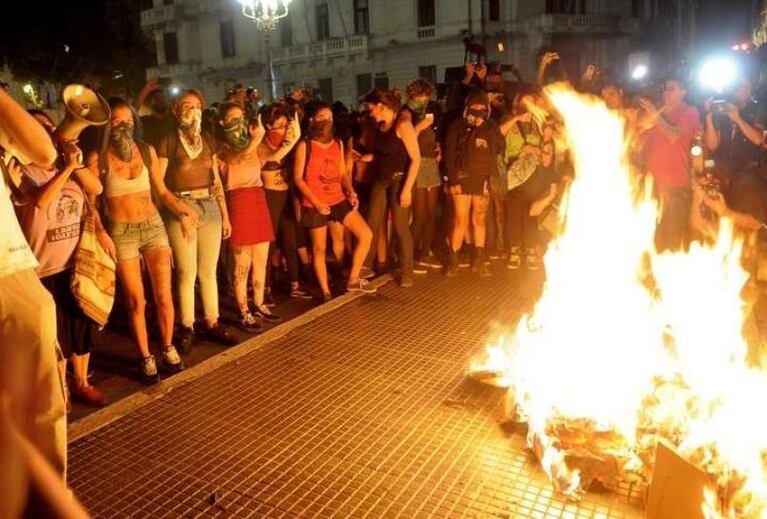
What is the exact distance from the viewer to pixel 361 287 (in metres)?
8.19

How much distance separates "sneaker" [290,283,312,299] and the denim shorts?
2612 millimetres

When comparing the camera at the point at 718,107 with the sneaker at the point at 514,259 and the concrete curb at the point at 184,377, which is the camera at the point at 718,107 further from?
the concrete curb at the point at 184,377

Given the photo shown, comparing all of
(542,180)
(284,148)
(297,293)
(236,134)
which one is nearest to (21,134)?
(236,134)

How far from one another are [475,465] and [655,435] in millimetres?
1094

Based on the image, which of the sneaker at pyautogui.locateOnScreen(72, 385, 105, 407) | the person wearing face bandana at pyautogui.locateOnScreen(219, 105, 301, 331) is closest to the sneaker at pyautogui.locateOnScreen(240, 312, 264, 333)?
the person wearing face bandana at pyautogui.locateOnScreen(219, 105, 301, 331)

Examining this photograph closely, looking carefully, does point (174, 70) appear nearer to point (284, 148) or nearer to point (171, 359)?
point (284, 148)

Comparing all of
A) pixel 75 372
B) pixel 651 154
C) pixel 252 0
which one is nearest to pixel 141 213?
pixel 75 372

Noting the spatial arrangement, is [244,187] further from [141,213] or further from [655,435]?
[655,435]

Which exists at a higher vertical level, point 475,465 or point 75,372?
point 75,372

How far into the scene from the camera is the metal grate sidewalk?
3939 millimetres

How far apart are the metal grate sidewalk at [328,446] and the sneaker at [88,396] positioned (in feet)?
1.33

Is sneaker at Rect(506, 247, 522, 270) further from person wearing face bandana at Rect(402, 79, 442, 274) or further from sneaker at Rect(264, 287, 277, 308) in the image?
sneaker at Rect(264, 287, 277, 308)

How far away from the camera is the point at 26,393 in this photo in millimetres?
3074

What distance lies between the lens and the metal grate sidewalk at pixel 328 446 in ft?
12.9
